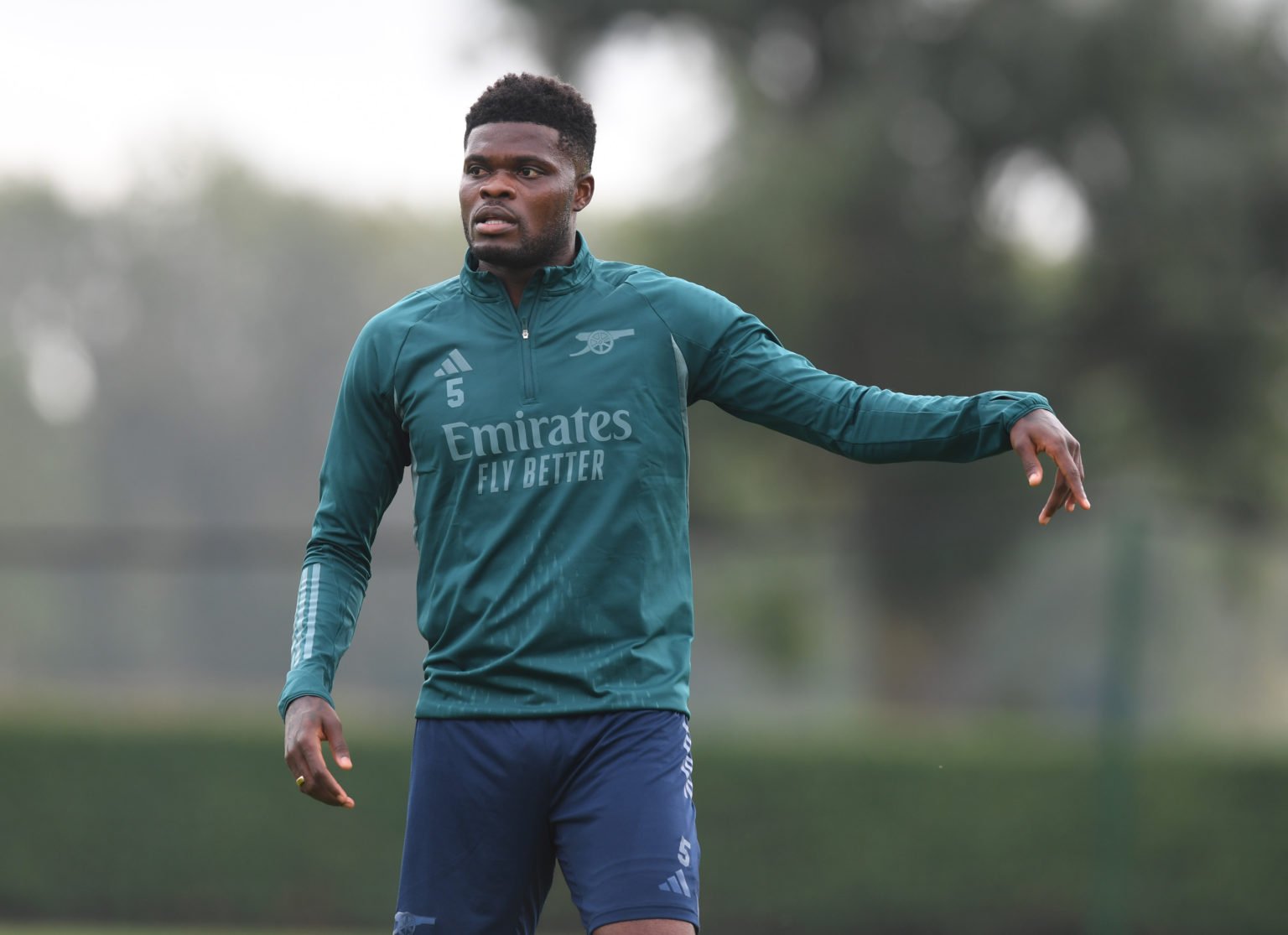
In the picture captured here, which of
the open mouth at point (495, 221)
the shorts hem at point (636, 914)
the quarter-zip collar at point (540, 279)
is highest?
the open mouth at point (495, 221)

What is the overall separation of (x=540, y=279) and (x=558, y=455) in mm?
457

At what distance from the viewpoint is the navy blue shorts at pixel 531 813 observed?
136 inches

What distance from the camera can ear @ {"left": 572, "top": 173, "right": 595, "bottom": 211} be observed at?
390cm

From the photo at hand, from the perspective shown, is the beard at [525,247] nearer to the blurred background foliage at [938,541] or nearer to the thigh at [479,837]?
the thigh at [479,837]

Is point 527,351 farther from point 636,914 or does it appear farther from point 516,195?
point 636,914

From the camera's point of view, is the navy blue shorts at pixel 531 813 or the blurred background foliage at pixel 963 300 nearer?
the navy blue shorts at pixel 531 813

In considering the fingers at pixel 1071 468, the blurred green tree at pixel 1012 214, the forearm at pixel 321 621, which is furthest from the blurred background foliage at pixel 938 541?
the fingers at pixel 1071 468

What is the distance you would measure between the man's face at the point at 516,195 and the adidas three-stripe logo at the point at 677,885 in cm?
A: 145

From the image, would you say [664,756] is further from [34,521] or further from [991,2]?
[34,521]

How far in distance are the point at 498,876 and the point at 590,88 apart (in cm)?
1778

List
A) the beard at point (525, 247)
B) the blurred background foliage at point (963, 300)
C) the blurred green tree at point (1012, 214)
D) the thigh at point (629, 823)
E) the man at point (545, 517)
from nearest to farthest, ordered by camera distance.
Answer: the thigh at point (629, 823), the man at point (545, 517), the beard at point (525, 247), the blurred background foliage at point (963, 300), the blurred green tree at point (1012, 214)

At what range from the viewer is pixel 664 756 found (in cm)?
353

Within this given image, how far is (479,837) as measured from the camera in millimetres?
3570

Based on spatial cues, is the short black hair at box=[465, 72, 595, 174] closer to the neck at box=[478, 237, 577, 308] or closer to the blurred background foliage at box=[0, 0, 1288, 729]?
the neck at box=[478, 237, 577, 308]
